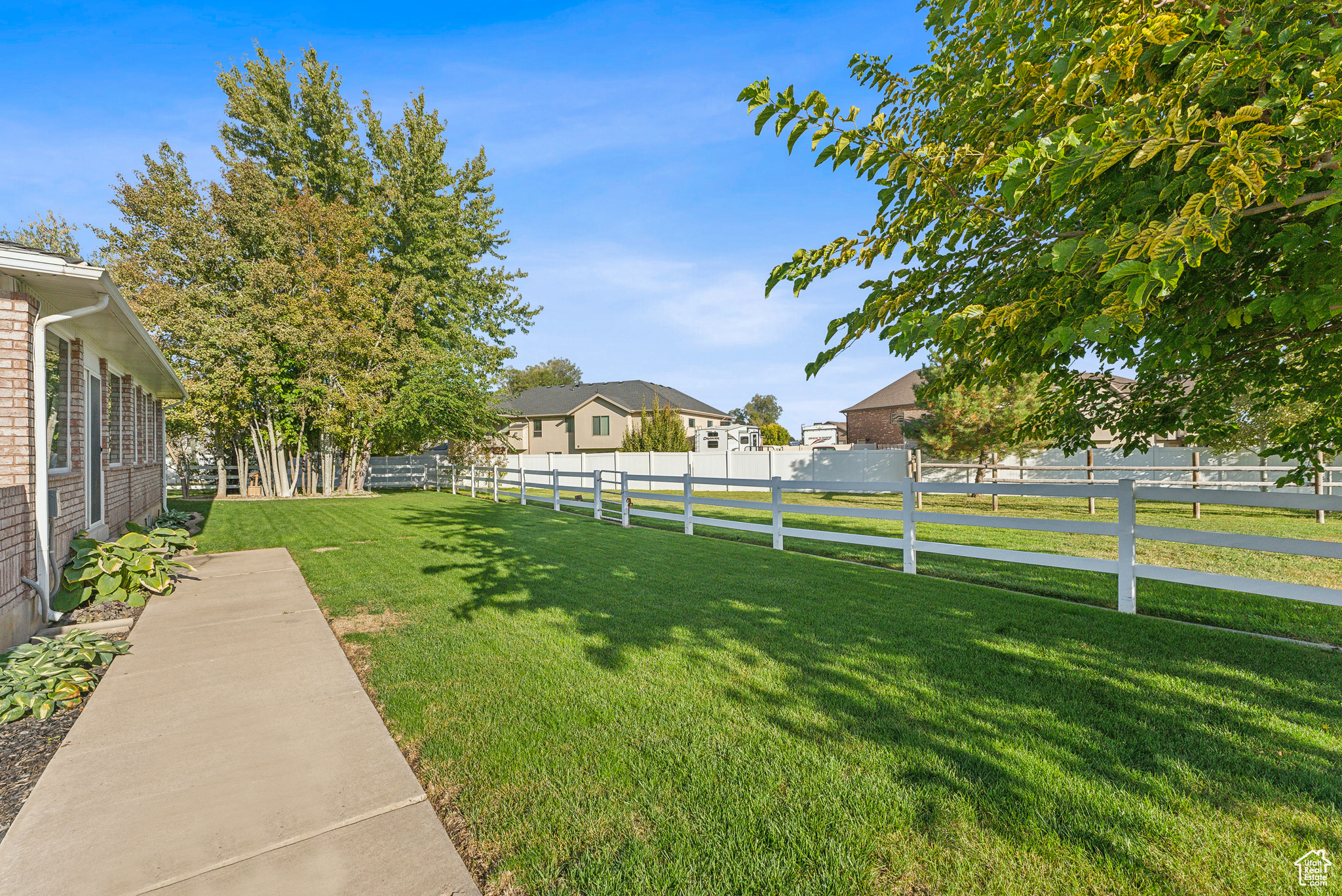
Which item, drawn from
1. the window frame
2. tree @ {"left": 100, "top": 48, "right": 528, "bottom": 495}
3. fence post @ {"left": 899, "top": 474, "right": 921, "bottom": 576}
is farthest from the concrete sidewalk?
tree @ {"left": 100, "top": 48, "right": 528, "bottom": 495}

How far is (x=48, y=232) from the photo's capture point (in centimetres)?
2438

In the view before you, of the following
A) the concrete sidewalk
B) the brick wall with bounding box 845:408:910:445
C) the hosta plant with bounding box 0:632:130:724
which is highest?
the brick wall with bounding box 845:408:910:445

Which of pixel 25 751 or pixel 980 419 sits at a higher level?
pixel 980 419

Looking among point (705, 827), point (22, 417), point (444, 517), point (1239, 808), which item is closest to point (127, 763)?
point (705, 827)

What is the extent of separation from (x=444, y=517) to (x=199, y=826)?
12.4 meters

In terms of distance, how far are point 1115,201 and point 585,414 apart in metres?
38.7

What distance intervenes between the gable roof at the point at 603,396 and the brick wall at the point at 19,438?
1349 inches

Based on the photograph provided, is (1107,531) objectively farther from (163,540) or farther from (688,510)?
(163,540)

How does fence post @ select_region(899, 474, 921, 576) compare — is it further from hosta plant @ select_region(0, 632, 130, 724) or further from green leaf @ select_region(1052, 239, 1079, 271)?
hosta plant @ select_region(0, 632, 130, 724)

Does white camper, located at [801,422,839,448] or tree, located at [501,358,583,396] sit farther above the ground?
tree, located at [501,358,583,396]

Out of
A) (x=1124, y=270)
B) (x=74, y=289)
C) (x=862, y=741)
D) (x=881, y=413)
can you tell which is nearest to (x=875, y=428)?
(x=881, y=413)

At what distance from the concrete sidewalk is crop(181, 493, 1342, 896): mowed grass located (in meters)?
0.27

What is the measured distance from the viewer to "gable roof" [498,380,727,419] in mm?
40906

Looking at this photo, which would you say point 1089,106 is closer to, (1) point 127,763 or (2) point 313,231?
(1) point 127,763
